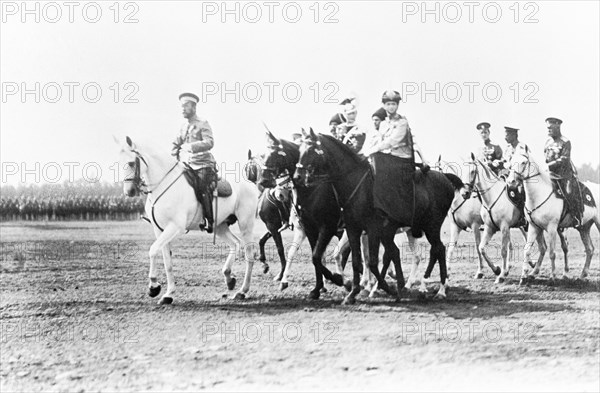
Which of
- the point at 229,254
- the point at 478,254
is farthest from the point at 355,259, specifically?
the point at 478,254

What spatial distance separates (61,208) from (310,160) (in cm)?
1073

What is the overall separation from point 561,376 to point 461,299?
3197mm

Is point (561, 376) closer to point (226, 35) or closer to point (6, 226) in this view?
point (226, 35)

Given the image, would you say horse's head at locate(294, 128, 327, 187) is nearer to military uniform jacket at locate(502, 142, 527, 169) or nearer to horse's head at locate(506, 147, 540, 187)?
horse's head at locate(506, 147, 540, 187)

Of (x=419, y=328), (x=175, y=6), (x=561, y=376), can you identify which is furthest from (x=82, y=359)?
(x=175, y=6)

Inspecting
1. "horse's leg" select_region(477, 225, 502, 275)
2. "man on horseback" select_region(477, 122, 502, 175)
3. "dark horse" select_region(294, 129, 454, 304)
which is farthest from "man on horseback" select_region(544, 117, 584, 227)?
"dark horse" select_region(294, 129, 454, 304)

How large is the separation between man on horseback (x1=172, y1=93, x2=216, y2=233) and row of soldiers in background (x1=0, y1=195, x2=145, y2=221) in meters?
3.99

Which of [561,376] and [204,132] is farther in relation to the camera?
[204,132]

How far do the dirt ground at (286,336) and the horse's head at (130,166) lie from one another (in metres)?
1.55

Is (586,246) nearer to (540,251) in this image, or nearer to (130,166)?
(540,251)

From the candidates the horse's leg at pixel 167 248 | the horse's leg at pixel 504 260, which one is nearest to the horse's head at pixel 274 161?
the horse's leg at pixel 167 248

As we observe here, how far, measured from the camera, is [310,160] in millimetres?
8492

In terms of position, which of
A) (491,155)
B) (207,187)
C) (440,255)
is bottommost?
(440,255)

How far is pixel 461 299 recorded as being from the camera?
9.25 m
